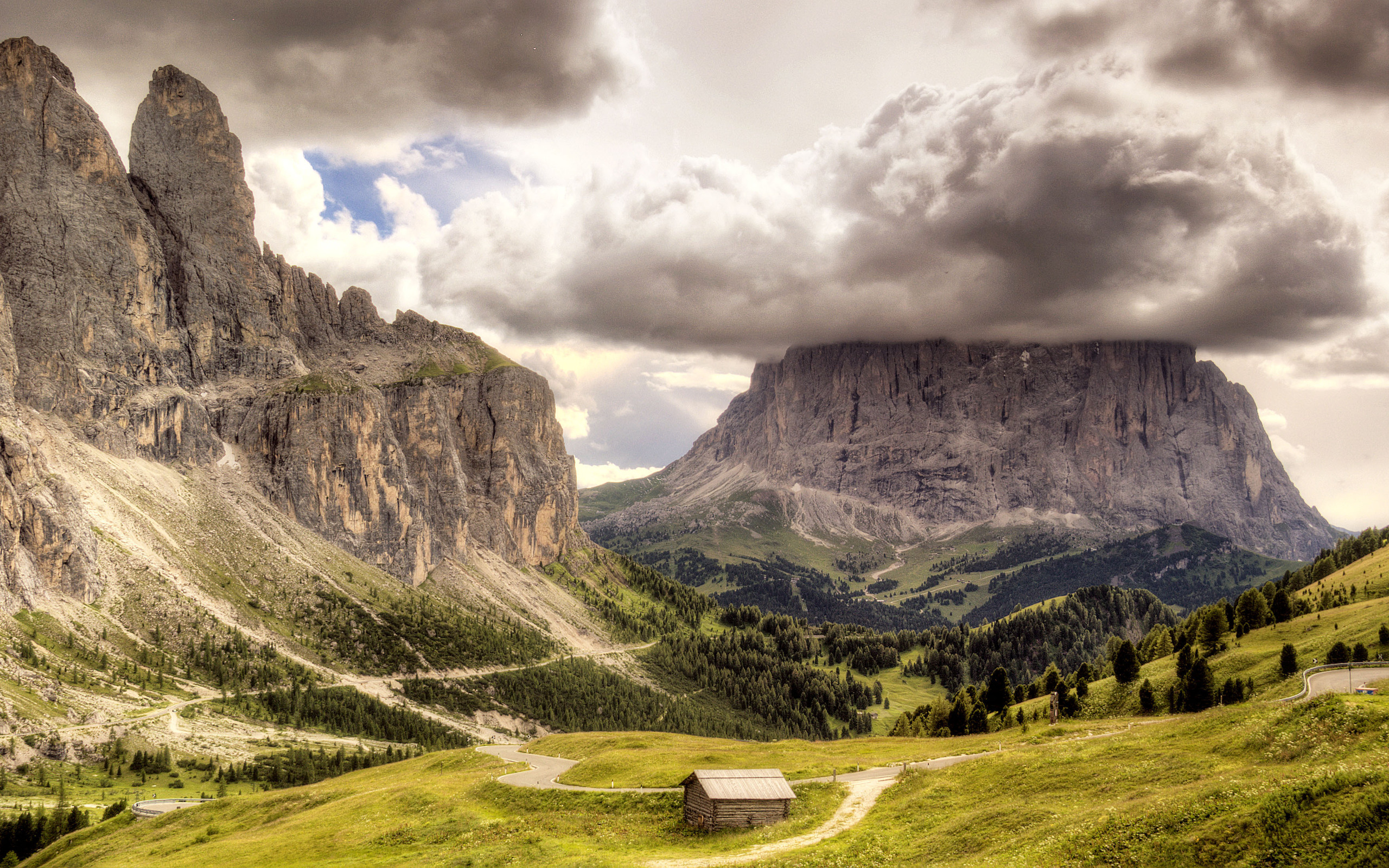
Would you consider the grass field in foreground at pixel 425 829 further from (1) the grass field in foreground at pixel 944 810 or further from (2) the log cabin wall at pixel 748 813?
(2) the log cabin wall at pixel 748 813

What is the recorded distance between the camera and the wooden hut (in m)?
58.8

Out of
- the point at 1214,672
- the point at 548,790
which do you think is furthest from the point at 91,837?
the point at 1214,672

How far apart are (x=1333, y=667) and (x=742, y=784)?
216 feet

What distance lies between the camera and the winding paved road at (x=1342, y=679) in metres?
71.7

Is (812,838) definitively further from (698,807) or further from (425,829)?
(425,829)

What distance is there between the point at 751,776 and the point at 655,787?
13614mm

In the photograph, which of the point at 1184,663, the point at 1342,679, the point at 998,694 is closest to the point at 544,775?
the point at 998,694

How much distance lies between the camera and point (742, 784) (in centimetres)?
6044

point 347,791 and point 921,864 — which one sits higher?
point 921,864

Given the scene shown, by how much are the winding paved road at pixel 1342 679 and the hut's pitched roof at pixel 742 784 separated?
162 feet

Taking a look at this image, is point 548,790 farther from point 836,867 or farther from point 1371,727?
point 1371,727

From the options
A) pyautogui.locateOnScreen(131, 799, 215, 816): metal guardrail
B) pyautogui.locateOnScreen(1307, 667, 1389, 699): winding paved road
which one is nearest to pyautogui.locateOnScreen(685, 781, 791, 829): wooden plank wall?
pyautogui.locateOnScreen(1307, 667, 1389, 699): winding paved road

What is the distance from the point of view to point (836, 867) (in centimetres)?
4381

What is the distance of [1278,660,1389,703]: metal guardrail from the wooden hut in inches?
1857
